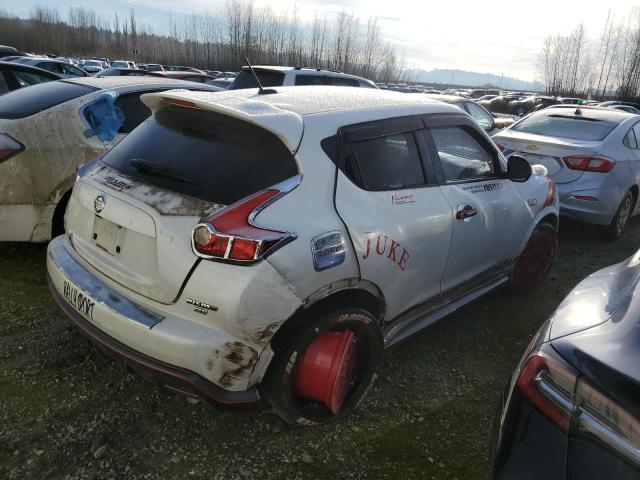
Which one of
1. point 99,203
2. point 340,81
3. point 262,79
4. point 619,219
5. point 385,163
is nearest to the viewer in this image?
point 99,203

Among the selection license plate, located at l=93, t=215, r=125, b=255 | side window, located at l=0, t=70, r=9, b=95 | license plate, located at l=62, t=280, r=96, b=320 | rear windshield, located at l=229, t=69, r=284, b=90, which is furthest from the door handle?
side window, located at l=0, t=70, r=9, b=95

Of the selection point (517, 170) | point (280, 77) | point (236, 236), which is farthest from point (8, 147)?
point (280, 77)

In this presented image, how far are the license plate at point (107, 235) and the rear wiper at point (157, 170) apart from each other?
0.32 m

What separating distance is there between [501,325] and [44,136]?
12.6 ft

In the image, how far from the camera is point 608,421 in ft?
4.47

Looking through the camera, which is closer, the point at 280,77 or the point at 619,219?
the point at 619,219

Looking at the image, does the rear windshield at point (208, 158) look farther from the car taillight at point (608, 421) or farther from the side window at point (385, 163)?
the car taillight at point (608, 421)

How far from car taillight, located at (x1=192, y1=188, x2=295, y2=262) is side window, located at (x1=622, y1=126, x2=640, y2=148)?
5.63 meters

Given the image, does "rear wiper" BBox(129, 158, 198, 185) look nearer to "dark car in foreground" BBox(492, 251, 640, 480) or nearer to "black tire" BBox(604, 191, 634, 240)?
"dark car in foreground" BBox(492, 251, 640, 480)

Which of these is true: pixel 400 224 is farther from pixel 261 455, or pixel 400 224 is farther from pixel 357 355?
pixel 261 455

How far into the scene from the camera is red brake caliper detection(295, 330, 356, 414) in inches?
93.6

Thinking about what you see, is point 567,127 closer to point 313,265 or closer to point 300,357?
point 313,265

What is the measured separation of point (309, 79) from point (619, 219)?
5.27 metres

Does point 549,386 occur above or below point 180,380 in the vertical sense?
above
